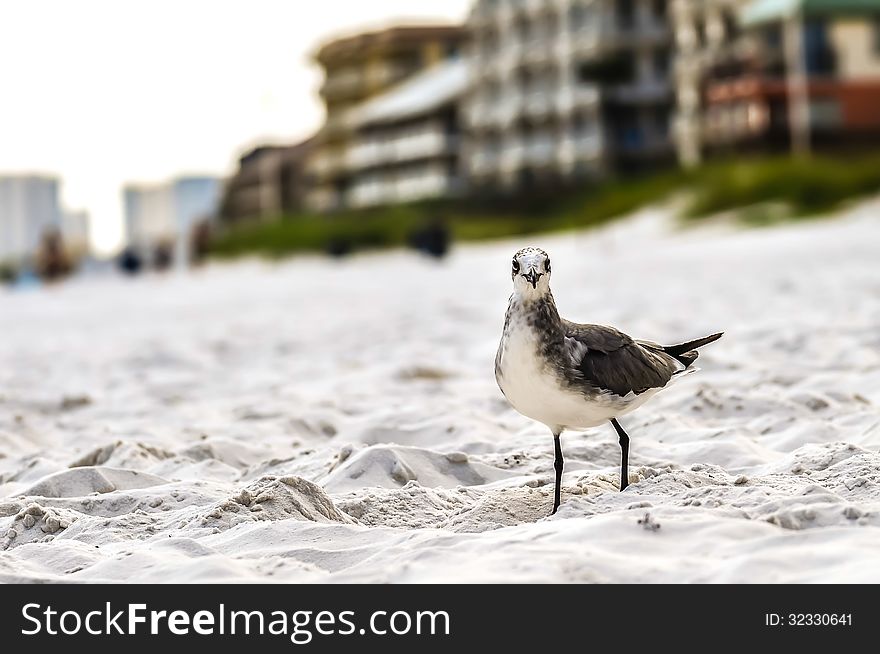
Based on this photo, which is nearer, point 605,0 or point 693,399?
point 693,399

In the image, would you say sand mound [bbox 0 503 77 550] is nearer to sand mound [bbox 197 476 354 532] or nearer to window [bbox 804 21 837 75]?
sand mound [bbox 197 476 354 532]

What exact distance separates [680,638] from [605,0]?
47229mm

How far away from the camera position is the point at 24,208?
329 ft

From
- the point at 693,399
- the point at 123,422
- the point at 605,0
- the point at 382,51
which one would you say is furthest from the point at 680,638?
the point at 382,51

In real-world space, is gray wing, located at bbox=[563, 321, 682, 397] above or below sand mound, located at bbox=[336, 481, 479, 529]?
above

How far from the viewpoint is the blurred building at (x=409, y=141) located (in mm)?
61719

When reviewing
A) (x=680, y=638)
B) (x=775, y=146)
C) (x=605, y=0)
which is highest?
(x=605, y=0)

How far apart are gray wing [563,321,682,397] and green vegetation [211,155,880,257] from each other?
23.3 m

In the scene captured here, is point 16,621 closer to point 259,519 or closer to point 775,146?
point 259,519

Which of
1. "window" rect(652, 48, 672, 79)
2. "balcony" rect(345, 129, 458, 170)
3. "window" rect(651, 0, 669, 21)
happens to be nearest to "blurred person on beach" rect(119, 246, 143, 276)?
"window" rect(652, 48, 672, 79)

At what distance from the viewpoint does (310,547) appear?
3.58 m

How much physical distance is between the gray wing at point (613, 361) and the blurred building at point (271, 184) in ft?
248

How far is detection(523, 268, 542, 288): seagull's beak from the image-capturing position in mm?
3822

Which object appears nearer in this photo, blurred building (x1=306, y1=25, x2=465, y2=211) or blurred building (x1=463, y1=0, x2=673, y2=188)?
→ blurred building (x1=463, y1=0, x2=673, y2=188)
